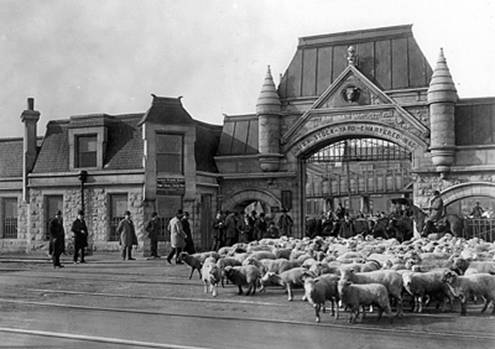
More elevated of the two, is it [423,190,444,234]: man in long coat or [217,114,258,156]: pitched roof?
[217,114,258,156]: pitched roof

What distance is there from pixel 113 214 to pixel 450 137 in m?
14.6

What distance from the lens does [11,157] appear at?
31375 mm

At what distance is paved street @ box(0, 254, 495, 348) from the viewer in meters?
9.14

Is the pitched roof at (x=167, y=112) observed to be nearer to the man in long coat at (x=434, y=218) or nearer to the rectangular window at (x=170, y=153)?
the rectangular window at (x=170, y=153)

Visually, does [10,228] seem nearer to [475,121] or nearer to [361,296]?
[475,121]

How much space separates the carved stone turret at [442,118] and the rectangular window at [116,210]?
43.4 ft

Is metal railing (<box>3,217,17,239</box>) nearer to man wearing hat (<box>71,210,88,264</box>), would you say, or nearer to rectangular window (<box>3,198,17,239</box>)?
rectangular window (<box>3,198,17,239</box>)

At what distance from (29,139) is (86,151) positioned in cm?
322

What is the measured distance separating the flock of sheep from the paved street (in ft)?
1.07

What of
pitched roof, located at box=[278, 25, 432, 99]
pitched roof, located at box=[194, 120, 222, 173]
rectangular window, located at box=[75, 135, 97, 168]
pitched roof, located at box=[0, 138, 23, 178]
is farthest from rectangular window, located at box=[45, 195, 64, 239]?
pitched roof, located at box=[278, 25, 432, 99]

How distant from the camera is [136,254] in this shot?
26281 mm

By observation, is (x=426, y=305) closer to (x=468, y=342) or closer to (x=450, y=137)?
(x=468, y=342)

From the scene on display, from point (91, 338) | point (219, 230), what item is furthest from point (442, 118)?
point (91, 338)

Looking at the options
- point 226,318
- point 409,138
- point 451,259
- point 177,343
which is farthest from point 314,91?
point 177,343
